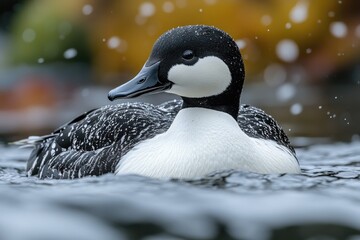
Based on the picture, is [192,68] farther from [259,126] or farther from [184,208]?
[184,208]

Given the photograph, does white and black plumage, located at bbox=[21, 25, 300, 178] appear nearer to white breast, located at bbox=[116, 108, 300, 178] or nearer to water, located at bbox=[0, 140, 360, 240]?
white breast, located at bbox=[116, 108, 300, 178]

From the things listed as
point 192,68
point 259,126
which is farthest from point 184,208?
point 259,126

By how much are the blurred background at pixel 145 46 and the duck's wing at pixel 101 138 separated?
5.69 m

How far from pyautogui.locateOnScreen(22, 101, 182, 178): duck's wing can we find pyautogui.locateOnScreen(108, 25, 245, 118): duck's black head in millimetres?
401

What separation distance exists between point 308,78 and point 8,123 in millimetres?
5270

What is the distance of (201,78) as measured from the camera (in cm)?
552

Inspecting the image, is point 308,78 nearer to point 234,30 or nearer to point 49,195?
point 234,30

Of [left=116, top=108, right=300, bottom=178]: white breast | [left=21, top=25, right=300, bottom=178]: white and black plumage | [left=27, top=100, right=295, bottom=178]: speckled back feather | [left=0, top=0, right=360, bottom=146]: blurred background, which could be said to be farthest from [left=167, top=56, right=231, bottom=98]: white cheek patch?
[left=0, top=0, right=360, bottom=146]: blurred background

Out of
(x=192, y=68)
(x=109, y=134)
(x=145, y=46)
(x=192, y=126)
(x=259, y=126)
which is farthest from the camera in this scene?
(x=145, y=46)

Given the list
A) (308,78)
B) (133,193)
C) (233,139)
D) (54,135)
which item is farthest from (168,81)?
(308,78)

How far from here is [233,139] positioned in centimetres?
555

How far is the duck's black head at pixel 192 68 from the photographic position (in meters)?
5.52

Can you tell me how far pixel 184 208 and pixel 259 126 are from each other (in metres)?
1.72

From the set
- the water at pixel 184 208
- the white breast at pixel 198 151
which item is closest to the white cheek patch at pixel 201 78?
the white breast at pixel 198 151
